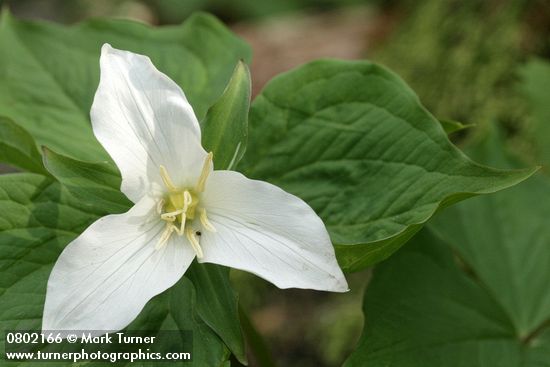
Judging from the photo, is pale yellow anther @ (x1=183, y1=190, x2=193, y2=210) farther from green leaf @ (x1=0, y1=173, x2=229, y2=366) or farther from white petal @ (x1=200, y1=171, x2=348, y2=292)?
green leaf @ (x1=0, y1=173, x2=229, y2=366)

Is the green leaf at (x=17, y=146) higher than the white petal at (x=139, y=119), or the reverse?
the white petal at (x=139, y=119)

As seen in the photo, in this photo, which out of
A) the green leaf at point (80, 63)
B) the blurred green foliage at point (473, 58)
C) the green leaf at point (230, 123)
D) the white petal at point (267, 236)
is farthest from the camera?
the blurred green foliage at point (473, 58)

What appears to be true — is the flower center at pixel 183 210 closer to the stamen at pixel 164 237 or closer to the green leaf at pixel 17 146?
the stamen at pixel 164 237

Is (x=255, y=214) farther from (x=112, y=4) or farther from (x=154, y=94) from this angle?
(x=112, y=4)

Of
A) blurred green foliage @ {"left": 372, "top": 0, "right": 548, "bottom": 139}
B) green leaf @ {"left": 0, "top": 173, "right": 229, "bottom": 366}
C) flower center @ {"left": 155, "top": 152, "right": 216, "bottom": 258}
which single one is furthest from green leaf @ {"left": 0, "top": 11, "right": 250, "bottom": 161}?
blurred green foliage @ {"left": 372, "top": 0, "right": 548, "bottom": 139}

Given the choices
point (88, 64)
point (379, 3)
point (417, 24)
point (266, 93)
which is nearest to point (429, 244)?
point (266, 93)

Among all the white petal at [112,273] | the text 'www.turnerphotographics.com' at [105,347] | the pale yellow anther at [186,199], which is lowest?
the text 'www.turnerphotographics.com' at [105,347]

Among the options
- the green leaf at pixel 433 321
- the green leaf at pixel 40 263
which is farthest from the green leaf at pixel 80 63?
the green leaf at pixel 433 321
